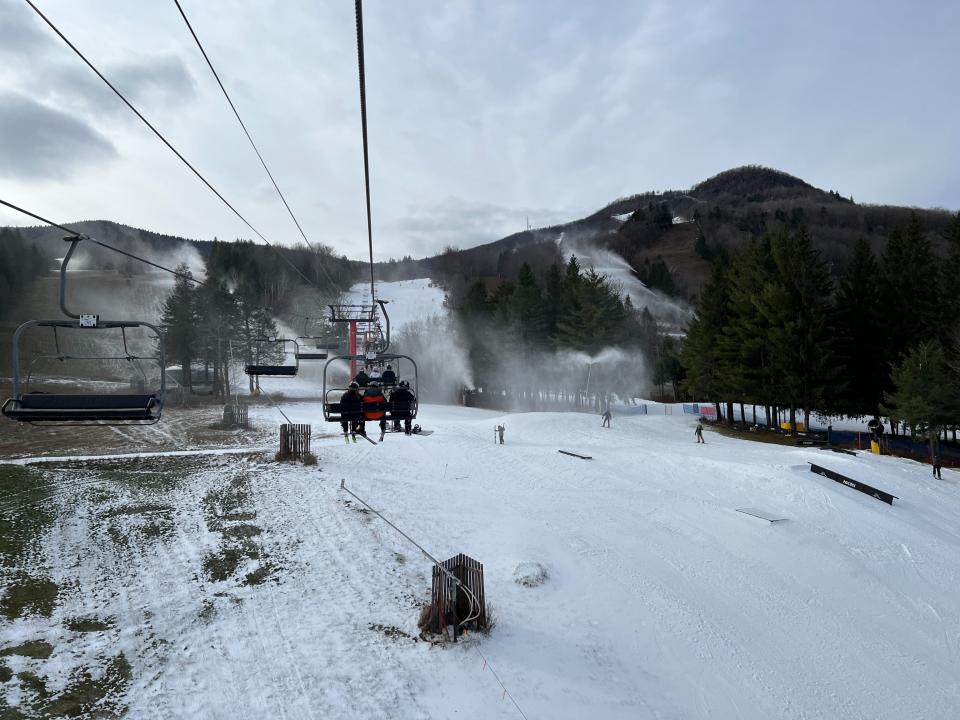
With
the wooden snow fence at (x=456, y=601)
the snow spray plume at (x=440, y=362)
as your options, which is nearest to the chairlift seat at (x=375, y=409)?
the wooden snow fence at (x=456, y=601)

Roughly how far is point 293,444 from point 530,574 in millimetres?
16831

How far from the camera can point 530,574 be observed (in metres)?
13.2

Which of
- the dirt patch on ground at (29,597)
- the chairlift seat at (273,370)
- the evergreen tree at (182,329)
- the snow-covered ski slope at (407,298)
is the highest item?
the snow-covered ski slope at (407,298)

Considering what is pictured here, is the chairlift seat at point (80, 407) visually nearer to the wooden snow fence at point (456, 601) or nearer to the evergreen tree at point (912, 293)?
the wooden snow fence at point (456, 601)

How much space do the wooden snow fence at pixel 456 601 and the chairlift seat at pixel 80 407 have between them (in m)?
6.66

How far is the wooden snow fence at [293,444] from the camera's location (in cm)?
2536

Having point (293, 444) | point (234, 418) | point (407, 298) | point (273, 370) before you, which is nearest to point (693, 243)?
point (407, 298)

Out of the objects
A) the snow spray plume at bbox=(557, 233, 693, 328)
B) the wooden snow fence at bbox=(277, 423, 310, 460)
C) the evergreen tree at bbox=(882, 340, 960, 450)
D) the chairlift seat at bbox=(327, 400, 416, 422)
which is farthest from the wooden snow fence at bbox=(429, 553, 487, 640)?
the snow spray plume at bbox=(557, 233, 693, 328)

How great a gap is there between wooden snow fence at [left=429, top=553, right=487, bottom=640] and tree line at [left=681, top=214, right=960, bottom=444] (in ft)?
109

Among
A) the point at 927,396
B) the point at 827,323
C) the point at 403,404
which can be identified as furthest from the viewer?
the point at 827,323

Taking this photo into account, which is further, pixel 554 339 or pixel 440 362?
pixel 440 362

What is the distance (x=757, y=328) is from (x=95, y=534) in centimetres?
4065

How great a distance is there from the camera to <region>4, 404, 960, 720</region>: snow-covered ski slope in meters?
9.19

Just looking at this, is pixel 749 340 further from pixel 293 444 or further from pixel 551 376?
pixel 293 444
